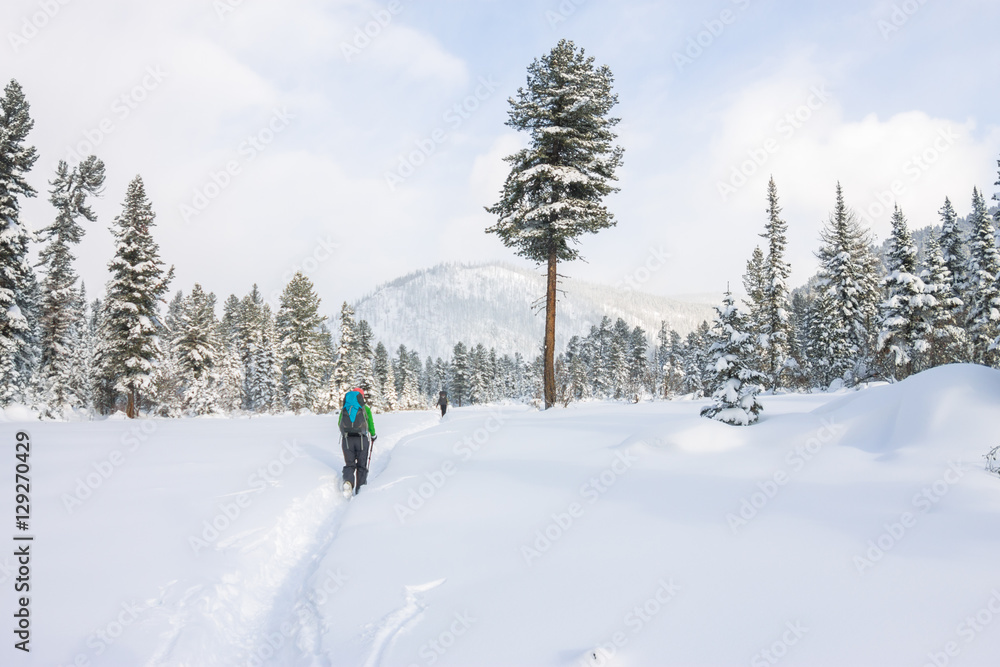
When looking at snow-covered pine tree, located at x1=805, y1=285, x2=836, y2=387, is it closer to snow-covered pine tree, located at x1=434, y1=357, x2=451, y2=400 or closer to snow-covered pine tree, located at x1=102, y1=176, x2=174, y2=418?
snow-covered pine tree, located at x1=102, y1=176, x2=174, y2=418

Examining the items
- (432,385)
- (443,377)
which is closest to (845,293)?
(443,377)

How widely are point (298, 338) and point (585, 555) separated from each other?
38.7 metres

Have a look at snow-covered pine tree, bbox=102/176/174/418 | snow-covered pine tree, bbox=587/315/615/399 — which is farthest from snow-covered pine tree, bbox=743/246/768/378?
snow-covered pine tree, bbox=102/176/174/418

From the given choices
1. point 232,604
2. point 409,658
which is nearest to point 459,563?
point 409,658

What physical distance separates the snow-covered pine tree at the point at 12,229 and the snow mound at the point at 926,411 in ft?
102

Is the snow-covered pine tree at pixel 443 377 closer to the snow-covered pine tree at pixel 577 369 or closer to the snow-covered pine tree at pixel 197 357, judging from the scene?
the snow-covered pine tree at pixel 577 369

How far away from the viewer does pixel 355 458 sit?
926 cm

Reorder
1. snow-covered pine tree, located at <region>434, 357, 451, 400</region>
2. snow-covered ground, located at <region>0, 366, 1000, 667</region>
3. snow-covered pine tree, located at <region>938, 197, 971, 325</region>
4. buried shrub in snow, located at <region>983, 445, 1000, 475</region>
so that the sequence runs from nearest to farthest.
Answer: snow-covered ground, located at <region>0, 366, 1000, 667</region> < buried shrub in snow, located at <region>983, 445, 1000, 475</region> < snow-covered pine tree, located at <region>938, 197, 971, 325</region> < snow-covered pine tree, located at <region>434, 357, 451, 400</region>

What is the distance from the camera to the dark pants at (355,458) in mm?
9115

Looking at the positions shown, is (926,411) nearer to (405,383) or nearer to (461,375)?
(405,383)

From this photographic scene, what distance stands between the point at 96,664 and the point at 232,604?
4.49 ft

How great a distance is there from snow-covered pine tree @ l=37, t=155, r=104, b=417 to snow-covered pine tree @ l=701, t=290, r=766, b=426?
99.7 feet

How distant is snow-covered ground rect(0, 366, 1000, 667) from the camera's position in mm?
2900

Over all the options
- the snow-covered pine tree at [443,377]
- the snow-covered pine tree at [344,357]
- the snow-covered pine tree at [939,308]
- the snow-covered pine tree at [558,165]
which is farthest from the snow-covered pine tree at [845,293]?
the snow-covered pine tree at [443,377]
